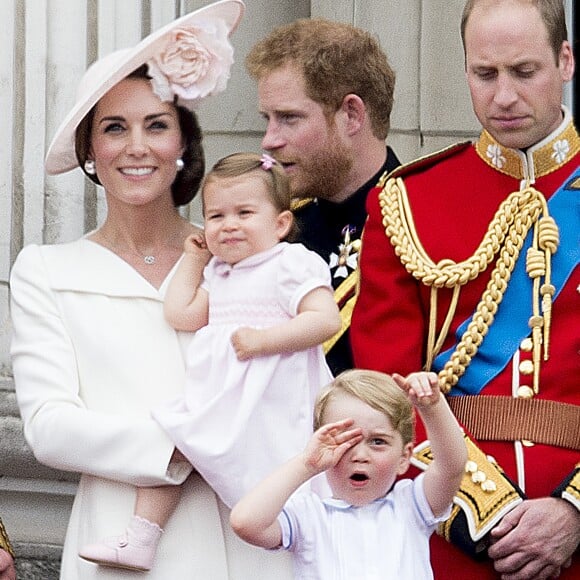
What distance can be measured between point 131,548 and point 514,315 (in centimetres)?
87

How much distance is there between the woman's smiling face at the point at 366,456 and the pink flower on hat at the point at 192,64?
0.86 meters

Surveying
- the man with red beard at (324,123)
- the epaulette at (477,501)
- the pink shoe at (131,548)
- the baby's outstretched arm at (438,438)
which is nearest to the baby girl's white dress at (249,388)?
the pink shoe at (131,548)

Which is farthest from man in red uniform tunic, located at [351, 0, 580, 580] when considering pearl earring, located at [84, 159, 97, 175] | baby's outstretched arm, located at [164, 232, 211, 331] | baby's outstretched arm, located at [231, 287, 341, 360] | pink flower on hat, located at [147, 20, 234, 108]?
pearl earring, located at [84, 159, 97, 175]

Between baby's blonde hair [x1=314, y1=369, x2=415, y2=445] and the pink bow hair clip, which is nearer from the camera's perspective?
baby's blonde hair [x1=314, y1=369, x2=415, y2=445]

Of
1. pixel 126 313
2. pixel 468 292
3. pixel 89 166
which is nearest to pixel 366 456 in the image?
pixel 468 292

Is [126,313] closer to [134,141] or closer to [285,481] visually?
[134,141]

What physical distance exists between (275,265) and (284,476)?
0.56 metres

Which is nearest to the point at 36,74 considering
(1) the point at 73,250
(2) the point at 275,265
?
(1) the point at 73,250

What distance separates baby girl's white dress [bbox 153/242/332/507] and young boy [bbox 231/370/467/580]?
0.24 m

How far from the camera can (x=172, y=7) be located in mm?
5359

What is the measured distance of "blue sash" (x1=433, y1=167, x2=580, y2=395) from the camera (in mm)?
3965

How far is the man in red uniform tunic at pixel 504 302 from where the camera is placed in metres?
3.85

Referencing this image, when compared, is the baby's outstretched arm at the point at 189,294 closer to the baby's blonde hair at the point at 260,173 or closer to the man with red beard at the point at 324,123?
the baby's blonde hair at the point at 260,173

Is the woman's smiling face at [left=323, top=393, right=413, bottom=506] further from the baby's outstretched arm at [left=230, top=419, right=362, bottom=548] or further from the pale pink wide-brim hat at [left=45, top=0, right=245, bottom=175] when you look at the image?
the pale pink wide-brim hat at [left=45, top=0, right=245, bottom=175]
